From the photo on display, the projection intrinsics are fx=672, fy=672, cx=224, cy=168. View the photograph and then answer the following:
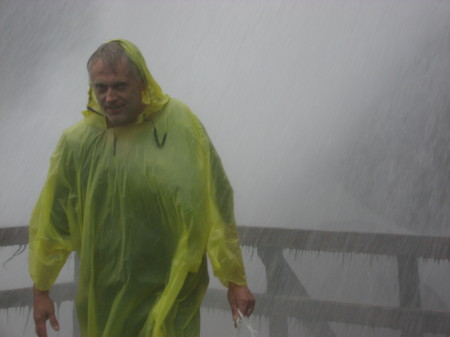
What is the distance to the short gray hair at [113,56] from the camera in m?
1.82

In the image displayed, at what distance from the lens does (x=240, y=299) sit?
1.87m

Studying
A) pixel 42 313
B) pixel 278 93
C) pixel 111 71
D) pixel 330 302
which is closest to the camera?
pixel 111 71

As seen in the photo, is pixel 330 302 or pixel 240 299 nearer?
pixel 240 299

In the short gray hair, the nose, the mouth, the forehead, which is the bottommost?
the mouth

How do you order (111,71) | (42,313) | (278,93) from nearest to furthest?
1. (111,71)
2. (42,313)
3. (278,93)

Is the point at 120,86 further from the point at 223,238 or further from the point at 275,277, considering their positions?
the point at 275,277

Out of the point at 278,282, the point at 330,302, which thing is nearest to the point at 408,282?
the point at 330,302

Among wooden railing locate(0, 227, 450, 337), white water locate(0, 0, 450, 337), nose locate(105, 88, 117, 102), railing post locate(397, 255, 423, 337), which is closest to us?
nose locate(105, 88, 117, 102)

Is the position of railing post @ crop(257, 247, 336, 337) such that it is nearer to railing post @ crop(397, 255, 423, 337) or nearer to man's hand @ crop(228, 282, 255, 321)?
railing post @ crop(397, 255, 423, 337)

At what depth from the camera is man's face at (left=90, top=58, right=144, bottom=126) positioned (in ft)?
5.95

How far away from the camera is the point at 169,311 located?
1.83m

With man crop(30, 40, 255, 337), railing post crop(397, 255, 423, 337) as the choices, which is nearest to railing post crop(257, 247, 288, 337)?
railing post crop(397, 255, 423, 337)

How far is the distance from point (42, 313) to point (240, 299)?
592 mm

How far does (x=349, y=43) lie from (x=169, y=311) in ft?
23.3
